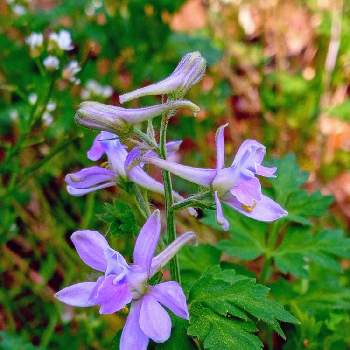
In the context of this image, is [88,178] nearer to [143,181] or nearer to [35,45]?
[143,181]

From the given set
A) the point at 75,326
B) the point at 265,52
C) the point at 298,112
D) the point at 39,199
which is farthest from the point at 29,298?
the point at 265,52

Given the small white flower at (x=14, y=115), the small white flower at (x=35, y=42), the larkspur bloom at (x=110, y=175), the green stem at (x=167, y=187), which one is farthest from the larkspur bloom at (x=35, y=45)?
the green stem at (x=167, y=187)

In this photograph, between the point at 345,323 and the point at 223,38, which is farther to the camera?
the point at 223,38

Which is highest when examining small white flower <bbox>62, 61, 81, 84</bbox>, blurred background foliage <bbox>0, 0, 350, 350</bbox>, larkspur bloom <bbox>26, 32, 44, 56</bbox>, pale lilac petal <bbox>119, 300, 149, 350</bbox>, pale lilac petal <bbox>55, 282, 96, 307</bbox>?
pale lilac petal <bbox>55, 282, 96, 307</bbox>

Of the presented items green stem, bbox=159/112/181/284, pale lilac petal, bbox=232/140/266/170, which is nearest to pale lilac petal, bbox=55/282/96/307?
green stem, bbox=159/112/181/284

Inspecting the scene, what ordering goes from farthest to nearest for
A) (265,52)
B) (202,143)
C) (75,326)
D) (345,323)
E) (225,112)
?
(265,52) → (225,112) → (202,143) → (75,326) → (345,323)

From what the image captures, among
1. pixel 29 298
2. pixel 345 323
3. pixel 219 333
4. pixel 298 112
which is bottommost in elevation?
pixel 298 112

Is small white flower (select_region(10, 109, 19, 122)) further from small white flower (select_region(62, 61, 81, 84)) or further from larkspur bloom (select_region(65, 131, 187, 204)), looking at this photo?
larkspur bloom (select_region(65, 131, 187, 204))

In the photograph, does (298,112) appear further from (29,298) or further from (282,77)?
(29,298)

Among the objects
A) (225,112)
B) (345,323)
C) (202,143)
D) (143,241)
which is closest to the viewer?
(143,241)
